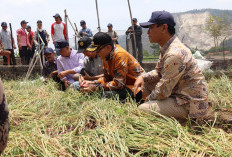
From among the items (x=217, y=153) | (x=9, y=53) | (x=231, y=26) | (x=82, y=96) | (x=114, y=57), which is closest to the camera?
(x=217, y=153)

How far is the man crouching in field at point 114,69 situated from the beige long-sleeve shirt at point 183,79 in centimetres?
71

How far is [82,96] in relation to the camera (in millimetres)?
3365

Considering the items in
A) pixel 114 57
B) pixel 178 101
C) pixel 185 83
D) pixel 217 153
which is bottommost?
pixel 217 153

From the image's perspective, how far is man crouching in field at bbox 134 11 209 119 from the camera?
228 centimetres

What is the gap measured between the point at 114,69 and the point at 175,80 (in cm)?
97

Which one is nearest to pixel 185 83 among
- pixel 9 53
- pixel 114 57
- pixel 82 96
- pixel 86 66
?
pixel 114 57

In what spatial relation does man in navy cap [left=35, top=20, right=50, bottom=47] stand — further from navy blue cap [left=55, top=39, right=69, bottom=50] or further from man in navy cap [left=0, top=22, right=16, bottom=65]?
navy blue cap [left=55, top=39, right=69, bottom=50]

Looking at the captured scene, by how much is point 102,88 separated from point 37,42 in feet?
14.9

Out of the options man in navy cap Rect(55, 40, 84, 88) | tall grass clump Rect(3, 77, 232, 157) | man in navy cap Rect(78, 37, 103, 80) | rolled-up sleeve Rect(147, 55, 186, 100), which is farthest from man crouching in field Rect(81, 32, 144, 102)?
man in navy cap Rect(55, 40, 84, 88)

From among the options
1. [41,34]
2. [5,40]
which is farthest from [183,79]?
[5,40]

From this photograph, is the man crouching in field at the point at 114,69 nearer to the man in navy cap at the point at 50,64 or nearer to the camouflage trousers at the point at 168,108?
the camouflage trousers at the point at 168,108

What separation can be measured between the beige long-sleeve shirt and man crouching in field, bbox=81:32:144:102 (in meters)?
0.71

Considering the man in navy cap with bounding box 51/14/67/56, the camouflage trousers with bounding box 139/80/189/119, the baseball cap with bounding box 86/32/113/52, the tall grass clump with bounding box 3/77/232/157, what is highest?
the man in navy cap with bounding box 51/14/67/56

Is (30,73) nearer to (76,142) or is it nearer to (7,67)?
(7,67)
